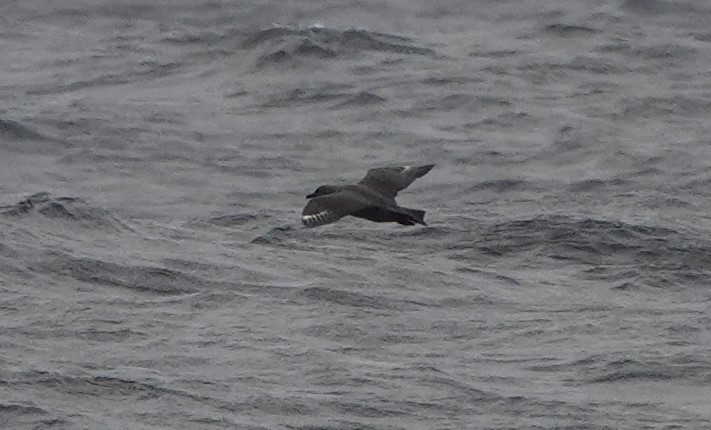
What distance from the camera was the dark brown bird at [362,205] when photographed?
15648mm

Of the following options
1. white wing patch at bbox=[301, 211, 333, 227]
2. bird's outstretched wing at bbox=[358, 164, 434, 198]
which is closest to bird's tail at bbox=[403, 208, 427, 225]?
white wing patch at bbox=[301, 211, 333, 227]

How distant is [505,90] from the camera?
25.5m

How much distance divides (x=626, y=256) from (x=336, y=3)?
11777 mm

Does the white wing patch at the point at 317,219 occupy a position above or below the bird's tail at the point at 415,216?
below

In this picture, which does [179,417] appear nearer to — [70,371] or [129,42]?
[70,371]

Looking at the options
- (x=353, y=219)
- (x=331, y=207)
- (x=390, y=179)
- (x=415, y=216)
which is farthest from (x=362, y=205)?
(x=353, y=219)

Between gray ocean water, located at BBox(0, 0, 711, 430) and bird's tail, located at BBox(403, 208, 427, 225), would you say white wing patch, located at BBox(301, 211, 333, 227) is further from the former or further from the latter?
gray ocean water, located at BBox(0, 0, 711, 430)

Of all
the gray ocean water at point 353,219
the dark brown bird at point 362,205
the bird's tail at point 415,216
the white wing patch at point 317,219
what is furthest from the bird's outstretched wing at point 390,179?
the gray ocean water at point 353,219

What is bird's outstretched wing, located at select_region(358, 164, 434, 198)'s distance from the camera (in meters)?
16.7

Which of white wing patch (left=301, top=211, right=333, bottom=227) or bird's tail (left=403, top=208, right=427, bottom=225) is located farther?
bird's tail (left=403, top=208, right=427, bottom=225)

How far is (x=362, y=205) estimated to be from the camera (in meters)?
16.0

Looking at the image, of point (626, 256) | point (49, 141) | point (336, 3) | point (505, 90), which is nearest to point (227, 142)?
point (49, 141)

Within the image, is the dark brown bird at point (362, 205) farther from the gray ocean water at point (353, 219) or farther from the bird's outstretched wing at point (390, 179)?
the gray ocean water at point (353, 219)

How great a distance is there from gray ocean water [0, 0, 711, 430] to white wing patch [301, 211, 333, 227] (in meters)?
1.28
